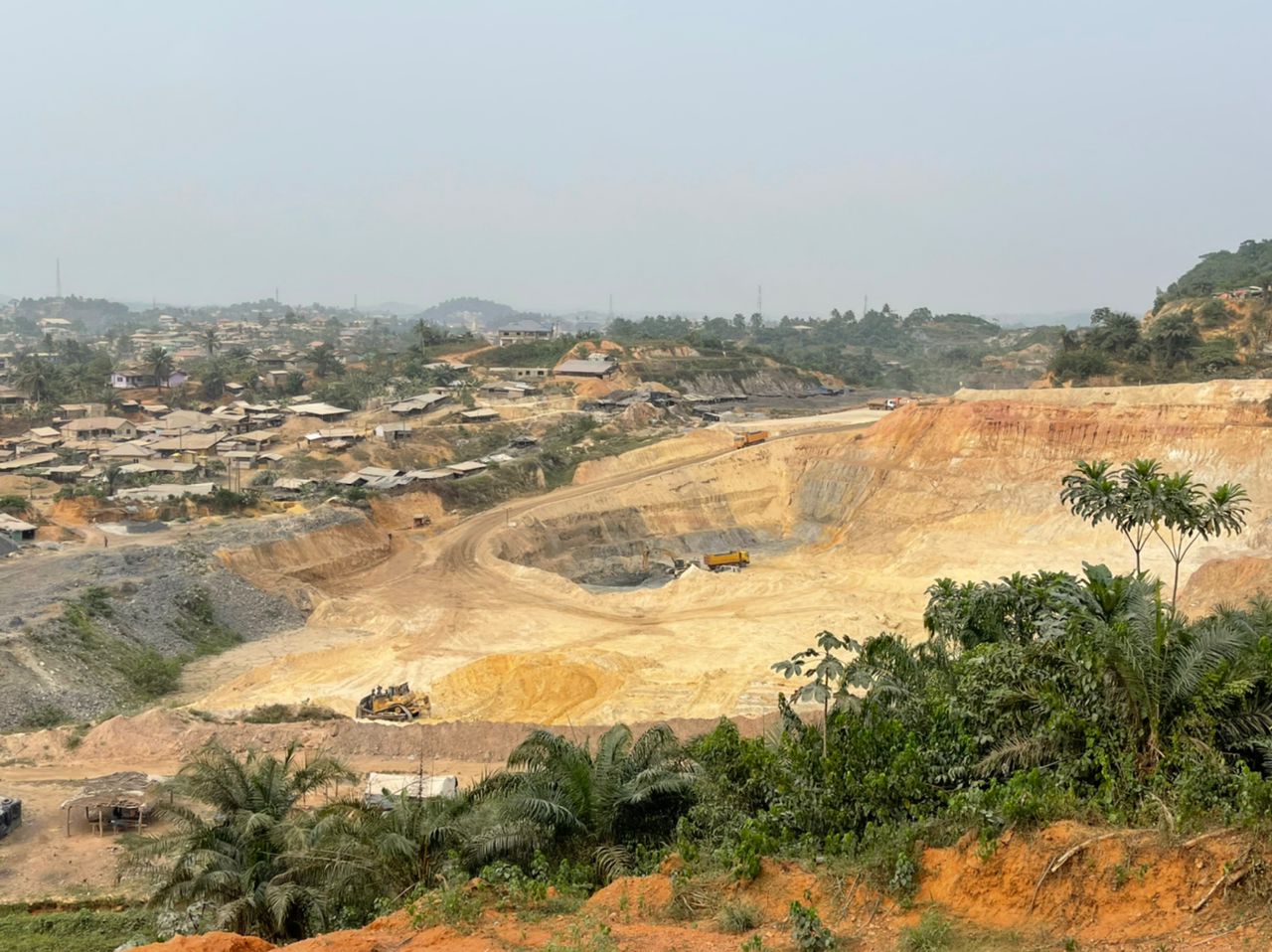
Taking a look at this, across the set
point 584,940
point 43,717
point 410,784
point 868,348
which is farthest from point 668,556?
point 868,348

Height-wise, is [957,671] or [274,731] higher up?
[957,671]

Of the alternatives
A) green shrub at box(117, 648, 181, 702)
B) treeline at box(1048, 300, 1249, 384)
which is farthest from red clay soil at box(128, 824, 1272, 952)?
treeline at box(1048, 300, 1249, 384)

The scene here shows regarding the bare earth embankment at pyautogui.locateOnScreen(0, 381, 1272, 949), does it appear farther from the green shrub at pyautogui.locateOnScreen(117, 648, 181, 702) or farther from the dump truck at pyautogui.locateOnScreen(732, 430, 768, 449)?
the dump truck at pyautogui.locateOnScreen(732, 430, 768, 449)

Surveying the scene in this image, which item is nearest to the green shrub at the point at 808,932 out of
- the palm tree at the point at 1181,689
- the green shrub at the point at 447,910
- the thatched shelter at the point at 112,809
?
the green shrub at the point at 447,910

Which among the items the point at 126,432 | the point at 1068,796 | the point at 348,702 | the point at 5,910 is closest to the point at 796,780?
the point at 1068,796

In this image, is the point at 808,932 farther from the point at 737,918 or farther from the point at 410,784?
the point at 410,784

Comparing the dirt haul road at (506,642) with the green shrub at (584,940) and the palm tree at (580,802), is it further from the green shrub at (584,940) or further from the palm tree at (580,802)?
the green shrub at (584,940)

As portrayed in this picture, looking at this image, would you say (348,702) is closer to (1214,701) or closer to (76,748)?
(76,748)
